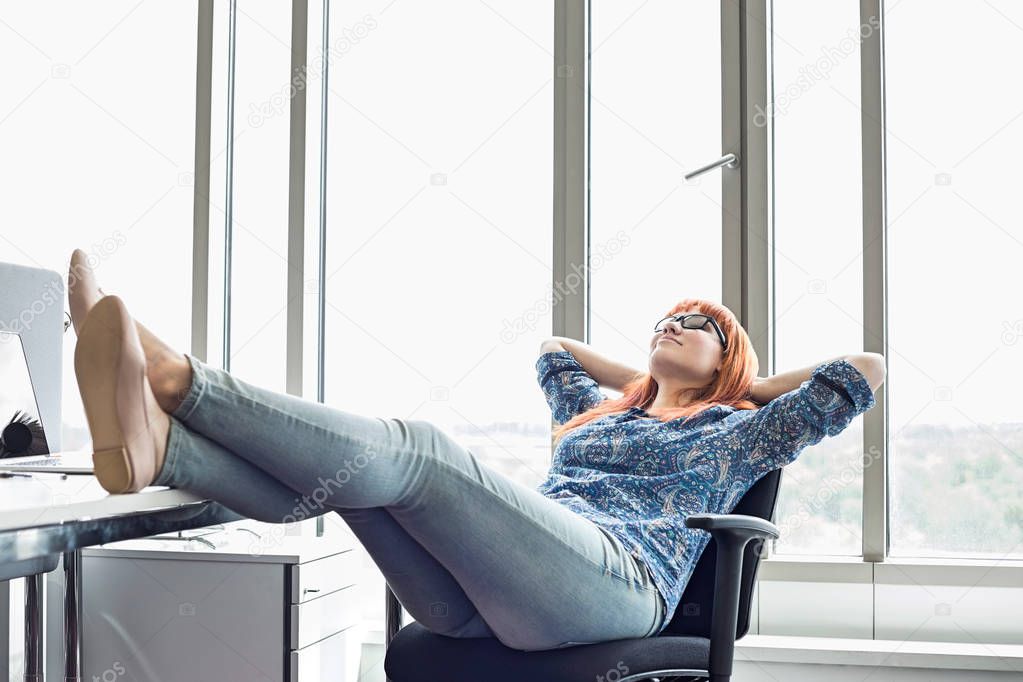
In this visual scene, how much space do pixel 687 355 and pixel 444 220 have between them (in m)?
1.05

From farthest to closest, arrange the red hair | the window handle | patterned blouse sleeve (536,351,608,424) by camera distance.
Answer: the window handle → patterned blouse sleeve (536,351,608,424) → the red hair

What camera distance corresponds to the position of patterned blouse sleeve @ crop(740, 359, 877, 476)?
1.66 m

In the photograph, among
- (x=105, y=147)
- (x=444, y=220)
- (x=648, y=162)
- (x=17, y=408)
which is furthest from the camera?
(x=105, y=147)

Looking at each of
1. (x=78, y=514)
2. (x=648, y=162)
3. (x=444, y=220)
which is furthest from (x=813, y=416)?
(x=444, y=220)

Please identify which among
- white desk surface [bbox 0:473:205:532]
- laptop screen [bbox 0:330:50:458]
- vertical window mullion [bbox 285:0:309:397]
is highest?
vertical window mullion [bbox 285:0:309:397]

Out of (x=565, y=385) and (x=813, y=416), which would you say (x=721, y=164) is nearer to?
(x=565, y=385)

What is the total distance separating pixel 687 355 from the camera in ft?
6.20

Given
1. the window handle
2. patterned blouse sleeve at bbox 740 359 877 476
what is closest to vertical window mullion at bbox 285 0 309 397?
the window handle

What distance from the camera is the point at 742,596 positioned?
4.80 ft

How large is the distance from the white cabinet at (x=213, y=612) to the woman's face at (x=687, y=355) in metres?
0.82

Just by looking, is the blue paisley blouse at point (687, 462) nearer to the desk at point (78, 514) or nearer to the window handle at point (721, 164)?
the desk at point (78, 514)

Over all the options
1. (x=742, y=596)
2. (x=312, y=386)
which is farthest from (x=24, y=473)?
(x=312, y=386)

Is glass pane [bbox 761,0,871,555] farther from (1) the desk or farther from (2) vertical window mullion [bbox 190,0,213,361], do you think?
(2) vertical window mullion [bbox 190,0,213,361]

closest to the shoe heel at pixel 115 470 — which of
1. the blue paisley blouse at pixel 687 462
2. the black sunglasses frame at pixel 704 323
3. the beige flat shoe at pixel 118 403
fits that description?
the beige flat shoe at pixel 118 403
